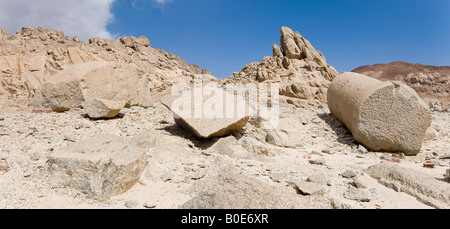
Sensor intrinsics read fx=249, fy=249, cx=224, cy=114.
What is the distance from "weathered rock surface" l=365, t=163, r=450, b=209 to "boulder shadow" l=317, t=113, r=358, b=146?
2.35 m

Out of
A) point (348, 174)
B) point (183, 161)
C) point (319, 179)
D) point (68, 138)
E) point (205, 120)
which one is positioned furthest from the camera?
point (205, 120)

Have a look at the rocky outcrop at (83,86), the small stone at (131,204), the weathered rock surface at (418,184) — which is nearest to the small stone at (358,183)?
the weathered rock surface at (418,184)

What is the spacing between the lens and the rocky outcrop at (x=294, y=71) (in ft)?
42.4

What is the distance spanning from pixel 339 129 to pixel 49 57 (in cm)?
1753

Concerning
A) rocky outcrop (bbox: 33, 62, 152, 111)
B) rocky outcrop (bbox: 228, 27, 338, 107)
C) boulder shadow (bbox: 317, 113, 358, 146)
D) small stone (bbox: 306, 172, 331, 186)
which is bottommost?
small stone (bbox: 306, 172, 331, 186)

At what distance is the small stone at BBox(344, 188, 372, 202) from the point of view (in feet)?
8.75

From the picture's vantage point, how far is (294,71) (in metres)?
15.5

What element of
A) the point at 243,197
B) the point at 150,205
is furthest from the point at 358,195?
the point at 150,205

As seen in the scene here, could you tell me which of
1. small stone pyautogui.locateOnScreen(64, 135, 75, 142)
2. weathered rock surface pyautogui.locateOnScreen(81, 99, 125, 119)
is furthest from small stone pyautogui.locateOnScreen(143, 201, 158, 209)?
weathered rock surface pyautogui.locateOnScreen(81, 99, 125, 119)

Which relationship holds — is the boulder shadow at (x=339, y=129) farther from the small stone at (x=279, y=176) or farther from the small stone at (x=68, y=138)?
the small stone at (x=68, y=138)

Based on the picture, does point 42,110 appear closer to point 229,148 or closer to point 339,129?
point 229,148

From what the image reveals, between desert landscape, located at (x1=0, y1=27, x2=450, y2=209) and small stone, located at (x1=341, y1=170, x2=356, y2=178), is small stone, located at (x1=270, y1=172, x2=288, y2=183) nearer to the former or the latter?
desert landscape, located at (x1=0, y1=27, x2=450, y2=209)

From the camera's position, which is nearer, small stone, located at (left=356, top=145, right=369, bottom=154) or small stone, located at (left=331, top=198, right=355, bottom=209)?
small stone, located at (left=331, top=198, right=355, bottom=209)
